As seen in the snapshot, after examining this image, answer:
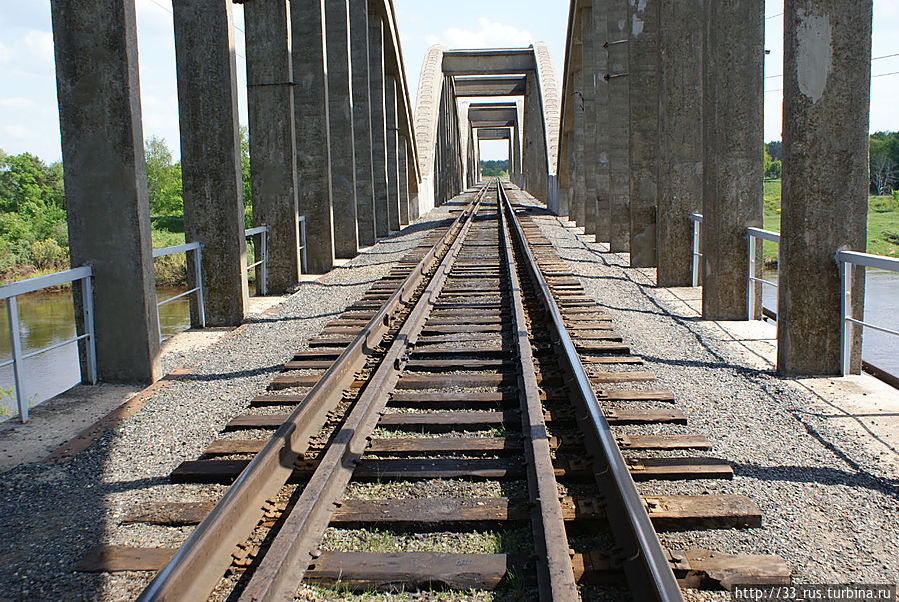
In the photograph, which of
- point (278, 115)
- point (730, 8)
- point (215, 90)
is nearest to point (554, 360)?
point (730, 8)

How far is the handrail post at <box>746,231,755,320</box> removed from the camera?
25.2ft

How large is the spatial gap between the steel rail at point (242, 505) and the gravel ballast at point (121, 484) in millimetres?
278

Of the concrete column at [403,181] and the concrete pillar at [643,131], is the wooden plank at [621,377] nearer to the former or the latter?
the concrete pillar at [643,131]

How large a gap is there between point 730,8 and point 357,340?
4.84 meters

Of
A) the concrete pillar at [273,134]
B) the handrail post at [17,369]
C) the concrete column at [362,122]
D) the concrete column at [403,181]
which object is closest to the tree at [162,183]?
the concrete column at [403,181]

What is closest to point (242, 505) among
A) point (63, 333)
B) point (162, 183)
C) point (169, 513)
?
point (169, 513)

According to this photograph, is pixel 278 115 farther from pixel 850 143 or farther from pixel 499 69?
pixel 499 69

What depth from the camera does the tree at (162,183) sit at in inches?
2520

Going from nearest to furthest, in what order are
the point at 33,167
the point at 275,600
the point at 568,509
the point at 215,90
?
1. the point at 275,600
2. the point at 568,509
3. the point at 215,90
4. the point at 33,167

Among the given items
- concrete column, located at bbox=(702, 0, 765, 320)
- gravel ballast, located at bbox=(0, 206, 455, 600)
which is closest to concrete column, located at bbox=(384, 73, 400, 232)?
concrete column, located at bbox=(702, 0, 765, 320)

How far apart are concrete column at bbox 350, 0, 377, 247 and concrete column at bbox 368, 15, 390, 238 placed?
4.87 feet

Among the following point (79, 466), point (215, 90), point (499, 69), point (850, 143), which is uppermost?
point (499, 69)

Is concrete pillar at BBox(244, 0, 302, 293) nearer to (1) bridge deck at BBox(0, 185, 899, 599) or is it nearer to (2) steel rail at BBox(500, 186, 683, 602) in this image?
(1) bridge deck at BBox(0, 185, 899, 599)

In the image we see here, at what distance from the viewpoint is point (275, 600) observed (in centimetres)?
246
